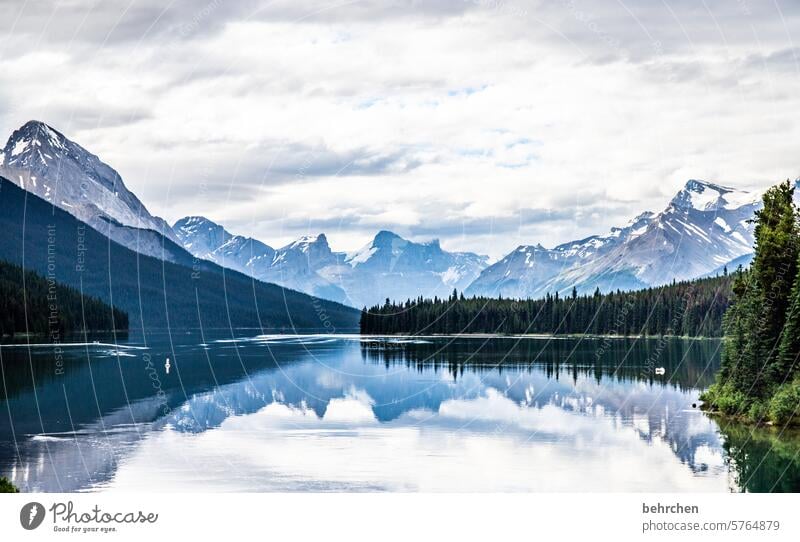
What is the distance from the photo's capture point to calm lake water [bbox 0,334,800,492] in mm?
35094

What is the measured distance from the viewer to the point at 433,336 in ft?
534

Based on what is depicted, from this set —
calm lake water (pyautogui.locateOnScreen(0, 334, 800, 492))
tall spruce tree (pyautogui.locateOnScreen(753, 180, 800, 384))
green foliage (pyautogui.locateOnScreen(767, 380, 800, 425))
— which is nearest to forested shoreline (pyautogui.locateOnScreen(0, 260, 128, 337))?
calm lake water (pyautogui.locateOnScreen(0, 334, 800, 492))

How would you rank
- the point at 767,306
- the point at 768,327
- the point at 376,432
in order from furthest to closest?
the point at 767,306
the point at 768,327
the point at 376,432

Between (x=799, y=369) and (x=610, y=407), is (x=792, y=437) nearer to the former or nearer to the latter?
(x=799, y=369)

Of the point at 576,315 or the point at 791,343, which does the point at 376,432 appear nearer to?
the point at 791,343

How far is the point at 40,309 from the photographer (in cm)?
14338

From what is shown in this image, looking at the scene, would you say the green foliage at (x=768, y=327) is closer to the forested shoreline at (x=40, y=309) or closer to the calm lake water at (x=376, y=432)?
the calm lake water at (x=376, y=432)

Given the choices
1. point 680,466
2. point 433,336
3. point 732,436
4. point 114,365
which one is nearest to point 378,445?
point 680,466

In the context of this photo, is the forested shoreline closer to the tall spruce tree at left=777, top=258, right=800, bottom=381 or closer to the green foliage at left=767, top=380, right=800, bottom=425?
the tall spruce tree at left=777, top=258, right=800, bottom=381

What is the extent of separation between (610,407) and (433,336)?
348ft

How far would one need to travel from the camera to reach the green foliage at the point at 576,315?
160 meters

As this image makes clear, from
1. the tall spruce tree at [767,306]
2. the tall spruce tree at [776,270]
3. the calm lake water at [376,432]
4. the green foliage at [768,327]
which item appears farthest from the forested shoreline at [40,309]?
the tall spruce tree at [776,270]

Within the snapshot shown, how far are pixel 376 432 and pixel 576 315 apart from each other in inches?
5508

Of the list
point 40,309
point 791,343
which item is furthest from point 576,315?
point 791,343
